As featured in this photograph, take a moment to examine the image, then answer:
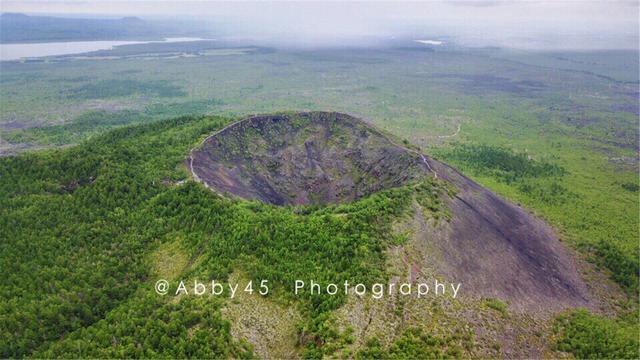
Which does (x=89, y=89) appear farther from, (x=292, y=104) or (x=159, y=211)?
(x=159, y=211)

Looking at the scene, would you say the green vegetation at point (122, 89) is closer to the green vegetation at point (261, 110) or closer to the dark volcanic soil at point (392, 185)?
the green vegetation at point (261, 110)

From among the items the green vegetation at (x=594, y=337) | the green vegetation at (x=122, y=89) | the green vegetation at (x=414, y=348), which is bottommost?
the green vegetation at (x=594, y=337)

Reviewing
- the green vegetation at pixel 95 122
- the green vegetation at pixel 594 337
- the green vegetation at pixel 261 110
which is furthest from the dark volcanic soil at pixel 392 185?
the green vegetation at pixel 95 122

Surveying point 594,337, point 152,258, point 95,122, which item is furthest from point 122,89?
point 594,337

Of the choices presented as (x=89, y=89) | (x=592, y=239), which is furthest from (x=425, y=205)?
(x=89, y=89)

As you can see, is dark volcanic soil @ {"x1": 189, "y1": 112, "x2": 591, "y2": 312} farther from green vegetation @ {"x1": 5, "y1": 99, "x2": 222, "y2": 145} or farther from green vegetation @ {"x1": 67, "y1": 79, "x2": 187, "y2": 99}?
green vegetation @ {"x1": 67, "y1": 79, "x2": 187, "y2": 99}

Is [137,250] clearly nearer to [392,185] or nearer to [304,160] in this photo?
[392,185]

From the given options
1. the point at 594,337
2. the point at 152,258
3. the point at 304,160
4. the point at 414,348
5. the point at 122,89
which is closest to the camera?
the point at 414,348

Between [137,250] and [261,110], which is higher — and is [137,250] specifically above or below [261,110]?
below
